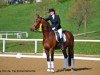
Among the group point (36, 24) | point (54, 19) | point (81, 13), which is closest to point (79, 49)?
point (54, 19)

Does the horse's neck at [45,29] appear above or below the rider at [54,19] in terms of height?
below

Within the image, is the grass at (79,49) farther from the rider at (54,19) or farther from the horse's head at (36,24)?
Result: the horse's head at (36,24)

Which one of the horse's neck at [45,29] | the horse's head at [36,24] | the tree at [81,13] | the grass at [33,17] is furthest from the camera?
the grass at [33,17]

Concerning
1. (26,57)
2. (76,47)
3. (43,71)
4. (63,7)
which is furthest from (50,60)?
(63,7)

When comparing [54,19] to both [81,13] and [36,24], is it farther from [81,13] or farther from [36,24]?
[81,13]

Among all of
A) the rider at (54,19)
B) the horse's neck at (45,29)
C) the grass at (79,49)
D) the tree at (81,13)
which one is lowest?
the grass at (79,49)

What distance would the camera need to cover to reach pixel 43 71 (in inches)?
577

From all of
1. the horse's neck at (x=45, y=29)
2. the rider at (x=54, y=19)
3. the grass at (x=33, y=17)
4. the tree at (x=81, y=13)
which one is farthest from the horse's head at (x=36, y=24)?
the tree at (x=81, y=13)

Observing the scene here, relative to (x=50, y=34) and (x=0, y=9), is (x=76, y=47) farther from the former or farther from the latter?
(x=0, y=9)

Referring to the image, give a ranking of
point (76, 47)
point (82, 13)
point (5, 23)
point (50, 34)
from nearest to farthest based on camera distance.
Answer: point (50, 34), point (76, 47), point (82, 13), point (5, 23)

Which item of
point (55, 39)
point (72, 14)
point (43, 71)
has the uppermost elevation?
point (72, 14)

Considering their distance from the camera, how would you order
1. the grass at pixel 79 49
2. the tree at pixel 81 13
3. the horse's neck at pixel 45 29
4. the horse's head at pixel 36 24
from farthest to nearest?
the tree at pixel 81 13 < the grass at pixel 79 49 < the horse's neck at pixel 45 29 < the horse's head at pixel 36 24

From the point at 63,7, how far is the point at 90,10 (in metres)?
20.7

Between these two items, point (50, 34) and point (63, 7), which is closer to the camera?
point (50, 34)
